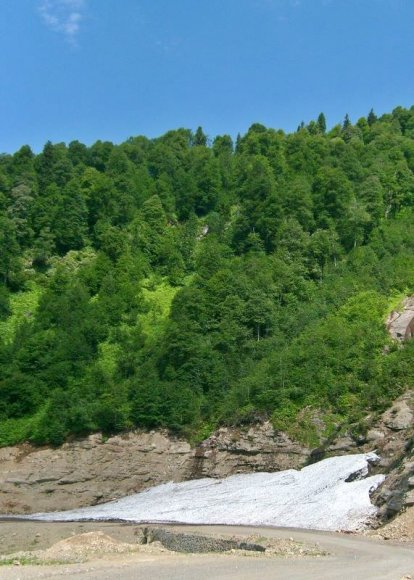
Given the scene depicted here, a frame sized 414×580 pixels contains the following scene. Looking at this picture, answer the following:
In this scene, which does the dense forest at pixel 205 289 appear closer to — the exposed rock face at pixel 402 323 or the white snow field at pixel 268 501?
the exposed rock face at pixel 402 323

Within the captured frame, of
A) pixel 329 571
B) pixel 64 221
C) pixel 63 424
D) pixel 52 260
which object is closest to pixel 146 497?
pixel 63 424

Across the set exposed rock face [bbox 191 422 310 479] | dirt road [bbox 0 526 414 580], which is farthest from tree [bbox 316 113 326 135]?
dirt road [bbox 0 526 414 580]

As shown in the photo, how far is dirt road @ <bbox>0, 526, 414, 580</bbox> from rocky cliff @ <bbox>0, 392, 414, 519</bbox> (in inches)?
770

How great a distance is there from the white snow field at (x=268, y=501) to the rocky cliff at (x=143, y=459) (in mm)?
1581

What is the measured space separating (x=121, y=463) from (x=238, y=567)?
100ft

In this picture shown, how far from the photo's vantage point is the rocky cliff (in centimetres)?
4491

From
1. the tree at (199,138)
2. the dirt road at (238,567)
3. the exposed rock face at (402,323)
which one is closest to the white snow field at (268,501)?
the dirt road at (238,567)

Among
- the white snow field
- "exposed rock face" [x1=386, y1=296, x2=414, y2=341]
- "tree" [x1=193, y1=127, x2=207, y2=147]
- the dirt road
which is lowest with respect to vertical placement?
the white snow field

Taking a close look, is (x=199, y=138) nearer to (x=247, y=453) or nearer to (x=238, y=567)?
(x=247, y=453)

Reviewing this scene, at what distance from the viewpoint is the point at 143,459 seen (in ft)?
167

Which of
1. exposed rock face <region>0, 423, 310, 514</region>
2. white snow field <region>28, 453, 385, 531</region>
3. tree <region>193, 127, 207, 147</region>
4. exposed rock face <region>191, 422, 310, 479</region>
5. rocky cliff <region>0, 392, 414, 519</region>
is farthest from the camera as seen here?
tree <region>193, 127, 207, 147</region>

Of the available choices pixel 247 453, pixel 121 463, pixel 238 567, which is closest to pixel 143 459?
pixel 121 463

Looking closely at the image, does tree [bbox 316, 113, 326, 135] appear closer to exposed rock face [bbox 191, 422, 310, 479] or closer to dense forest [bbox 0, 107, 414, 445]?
dense forest [bbox 0, 107, 414, 445]

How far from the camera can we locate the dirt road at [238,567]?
62.3ft
